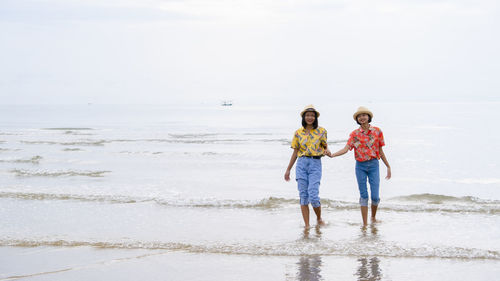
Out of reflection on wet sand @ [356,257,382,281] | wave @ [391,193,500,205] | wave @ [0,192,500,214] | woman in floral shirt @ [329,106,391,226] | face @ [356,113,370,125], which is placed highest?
face @ [356,113,370,125]

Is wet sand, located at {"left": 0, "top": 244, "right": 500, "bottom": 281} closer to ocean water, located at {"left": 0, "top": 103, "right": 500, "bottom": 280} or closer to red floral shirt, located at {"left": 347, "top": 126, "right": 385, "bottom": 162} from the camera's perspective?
ocean water, located at {"left": 0, "top": 103, "right": 500, "bottom": 280}

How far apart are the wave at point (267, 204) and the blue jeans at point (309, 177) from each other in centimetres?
208

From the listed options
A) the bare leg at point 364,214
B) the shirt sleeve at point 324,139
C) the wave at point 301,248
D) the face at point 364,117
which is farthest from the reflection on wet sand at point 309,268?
the face at point 364,117

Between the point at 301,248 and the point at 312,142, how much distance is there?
1533 millimetres

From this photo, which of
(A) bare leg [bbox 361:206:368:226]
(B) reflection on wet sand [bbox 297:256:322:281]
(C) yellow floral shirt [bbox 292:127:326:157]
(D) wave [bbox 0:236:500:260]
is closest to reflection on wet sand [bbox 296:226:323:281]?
(B) reflection on wet sand [bbox 297:256:322:281]

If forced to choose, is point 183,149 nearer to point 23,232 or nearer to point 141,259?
point 23,232

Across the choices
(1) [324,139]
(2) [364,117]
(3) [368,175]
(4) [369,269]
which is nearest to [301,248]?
(4) [369,269]

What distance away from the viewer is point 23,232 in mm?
7773

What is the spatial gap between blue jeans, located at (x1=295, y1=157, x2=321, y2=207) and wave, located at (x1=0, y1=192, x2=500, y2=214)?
208cm

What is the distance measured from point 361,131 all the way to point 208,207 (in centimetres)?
355

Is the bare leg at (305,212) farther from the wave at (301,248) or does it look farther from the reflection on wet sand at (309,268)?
the reflection on wet sand at (309,268)

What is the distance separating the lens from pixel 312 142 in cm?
732

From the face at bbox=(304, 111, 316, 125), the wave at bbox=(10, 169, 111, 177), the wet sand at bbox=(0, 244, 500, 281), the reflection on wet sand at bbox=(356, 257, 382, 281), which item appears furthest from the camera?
the wave at bbox=(10, 169, 111, 177)

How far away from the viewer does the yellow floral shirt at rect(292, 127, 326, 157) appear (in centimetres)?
731
